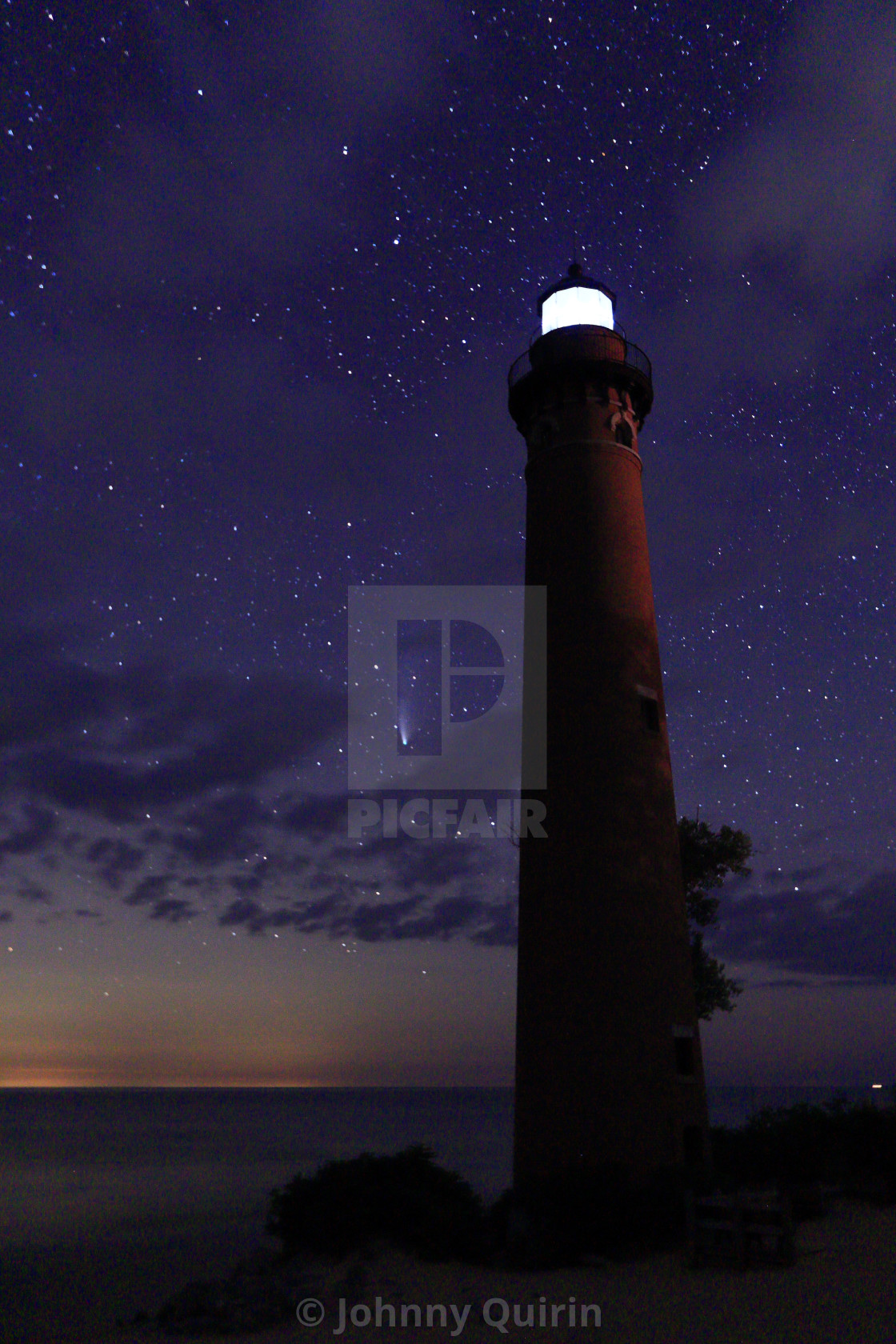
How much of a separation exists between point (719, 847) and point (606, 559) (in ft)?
28.3

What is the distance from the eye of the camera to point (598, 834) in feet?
60.5

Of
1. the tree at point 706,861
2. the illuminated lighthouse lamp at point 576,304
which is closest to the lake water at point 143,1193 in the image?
the tree at point 706,861

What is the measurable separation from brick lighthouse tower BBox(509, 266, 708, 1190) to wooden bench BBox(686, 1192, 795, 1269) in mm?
2818

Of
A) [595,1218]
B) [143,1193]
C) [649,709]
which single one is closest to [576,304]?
[649,709]

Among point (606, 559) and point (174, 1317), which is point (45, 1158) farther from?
point (606, 559)

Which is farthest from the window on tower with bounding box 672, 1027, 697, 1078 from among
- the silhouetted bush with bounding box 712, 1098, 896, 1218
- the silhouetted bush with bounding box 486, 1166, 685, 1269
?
the silhouetted bush with bounding box 486, 1166, 685, 1269

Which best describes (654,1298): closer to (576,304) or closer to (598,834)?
(598,834)

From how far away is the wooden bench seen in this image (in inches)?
493

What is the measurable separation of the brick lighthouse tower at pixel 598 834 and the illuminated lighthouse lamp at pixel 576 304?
84cm

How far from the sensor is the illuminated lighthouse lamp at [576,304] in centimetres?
2406

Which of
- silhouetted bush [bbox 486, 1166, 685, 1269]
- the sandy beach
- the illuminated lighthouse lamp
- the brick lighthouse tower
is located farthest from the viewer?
the illuminated lighthouse lamp

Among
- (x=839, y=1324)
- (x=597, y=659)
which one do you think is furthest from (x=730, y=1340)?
(x=597, y=659)

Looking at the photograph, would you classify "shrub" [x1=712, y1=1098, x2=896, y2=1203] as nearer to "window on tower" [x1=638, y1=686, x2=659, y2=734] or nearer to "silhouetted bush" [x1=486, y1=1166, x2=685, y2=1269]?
"silhouetted bush" [x1=486, y1=1166, x2=685, y2=1269]

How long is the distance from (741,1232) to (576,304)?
2084 centimetres
